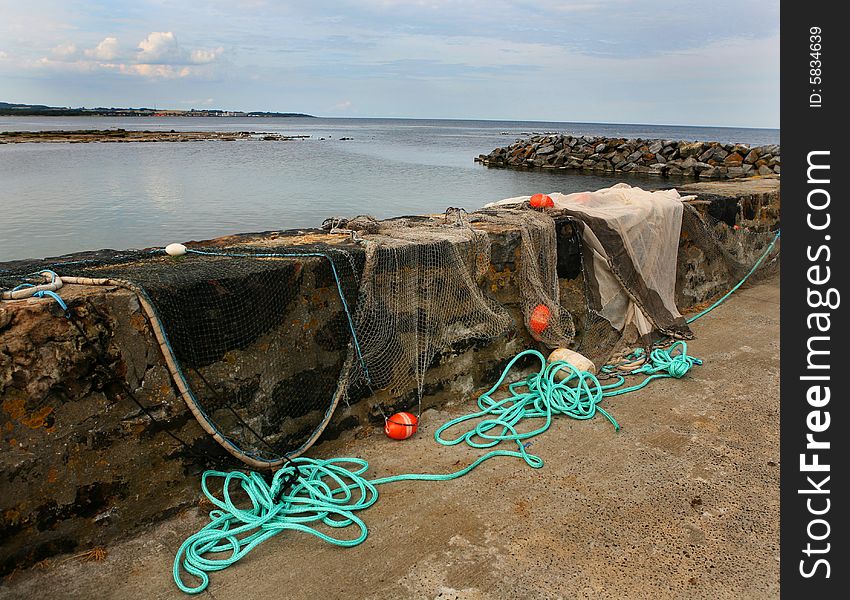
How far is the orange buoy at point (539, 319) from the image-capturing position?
4594mm

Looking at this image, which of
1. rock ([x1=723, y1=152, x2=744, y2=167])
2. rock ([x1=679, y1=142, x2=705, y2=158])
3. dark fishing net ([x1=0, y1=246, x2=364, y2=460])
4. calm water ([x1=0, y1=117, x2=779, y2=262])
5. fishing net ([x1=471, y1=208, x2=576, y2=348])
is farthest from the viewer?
rock ([x1=679, y1=142, x2=705, y2=158])

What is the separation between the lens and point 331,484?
3.28 m

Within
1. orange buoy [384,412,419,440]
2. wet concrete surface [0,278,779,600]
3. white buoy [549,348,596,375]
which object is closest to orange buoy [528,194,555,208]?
white buoy [549,348,596,375]

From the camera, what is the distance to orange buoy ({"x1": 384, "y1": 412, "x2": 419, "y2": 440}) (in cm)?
371

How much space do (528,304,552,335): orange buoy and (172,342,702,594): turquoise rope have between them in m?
0.33

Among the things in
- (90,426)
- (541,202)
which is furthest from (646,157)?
(90,426)

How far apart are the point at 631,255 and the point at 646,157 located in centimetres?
3320

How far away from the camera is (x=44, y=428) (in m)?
2.59

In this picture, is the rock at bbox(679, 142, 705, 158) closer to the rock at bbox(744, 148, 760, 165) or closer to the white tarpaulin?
the rock at bbox(744, 148, 760, 165)

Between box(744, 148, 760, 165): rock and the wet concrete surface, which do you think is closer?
the wet concrete surface

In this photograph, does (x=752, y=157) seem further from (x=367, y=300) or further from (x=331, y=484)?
(x=331, y=484)

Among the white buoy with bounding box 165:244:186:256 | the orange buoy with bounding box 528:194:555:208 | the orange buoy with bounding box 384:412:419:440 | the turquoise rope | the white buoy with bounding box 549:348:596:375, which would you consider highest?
the orange buoy with bounding box 528:194:555:208
